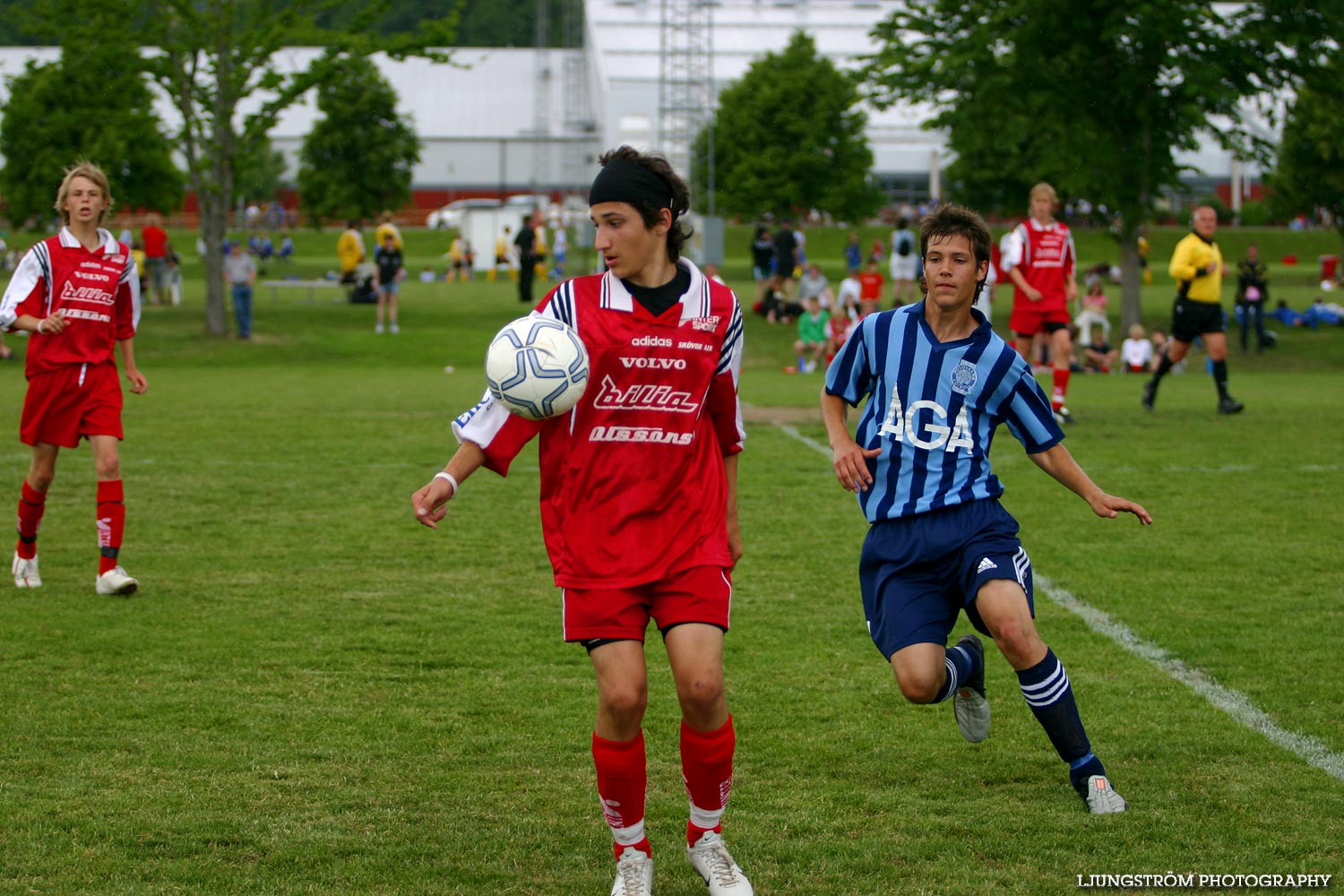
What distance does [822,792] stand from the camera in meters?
4.80

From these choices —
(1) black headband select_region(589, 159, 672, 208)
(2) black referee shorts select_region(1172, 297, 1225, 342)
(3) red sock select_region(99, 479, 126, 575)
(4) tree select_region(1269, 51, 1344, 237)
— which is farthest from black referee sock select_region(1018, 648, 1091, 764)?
(4) tree select_region(1269, 51, 1344, 237)

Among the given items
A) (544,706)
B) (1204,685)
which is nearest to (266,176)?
(544,706)

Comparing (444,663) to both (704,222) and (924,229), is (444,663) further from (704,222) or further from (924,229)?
(704,222)

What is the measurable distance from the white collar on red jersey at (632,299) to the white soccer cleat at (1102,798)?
1.95 meters

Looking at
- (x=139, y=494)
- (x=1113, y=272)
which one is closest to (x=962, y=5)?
(x=1113, y=272)

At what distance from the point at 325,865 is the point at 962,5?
2896 centimetres

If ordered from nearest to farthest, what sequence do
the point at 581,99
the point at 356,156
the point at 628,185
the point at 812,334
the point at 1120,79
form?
1. the point at 628,185
2. the point at 812,334
3. the point at 1120,79
4. the point at 356,156
5. the point at 581,99

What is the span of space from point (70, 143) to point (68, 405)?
3330cm

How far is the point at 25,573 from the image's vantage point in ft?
26.4

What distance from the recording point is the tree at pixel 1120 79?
27594 mm

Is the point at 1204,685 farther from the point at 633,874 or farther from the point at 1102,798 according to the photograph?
the point at 633,874

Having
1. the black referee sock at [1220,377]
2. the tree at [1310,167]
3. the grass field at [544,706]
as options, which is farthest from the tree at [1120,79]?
the grass field at [544,706]

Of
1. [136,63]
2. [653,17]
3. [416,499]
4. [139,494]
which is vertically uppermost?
[653,17]

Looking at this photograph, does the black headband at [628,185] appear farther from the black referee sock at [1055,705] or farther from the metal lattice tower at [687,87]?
the metal lattice tower at [687,87]
